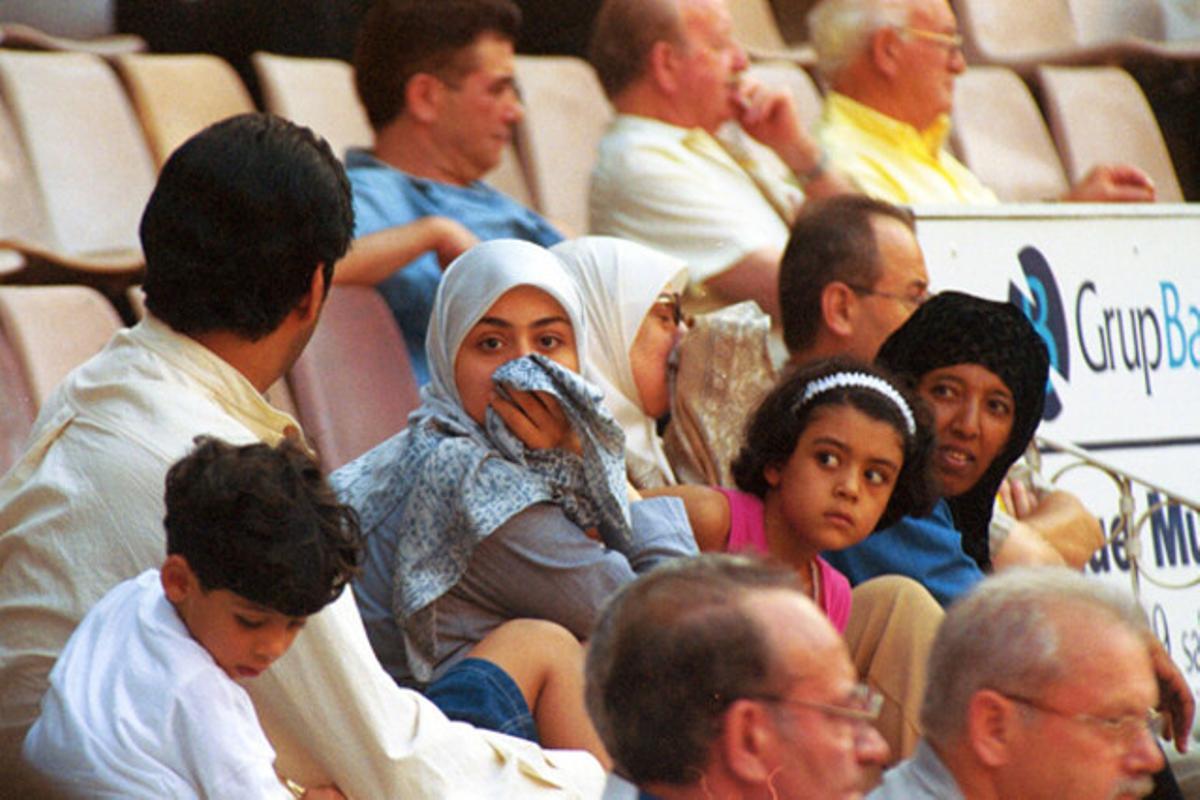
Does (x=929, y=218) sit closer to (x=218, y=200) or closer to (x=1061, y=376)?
(x=1061, y=376)

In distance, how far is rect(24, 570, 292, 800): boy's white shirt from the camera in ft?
6.37

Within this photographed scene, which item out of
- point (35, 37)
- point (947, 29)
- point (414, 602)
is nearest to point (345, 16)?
point (35, 37)

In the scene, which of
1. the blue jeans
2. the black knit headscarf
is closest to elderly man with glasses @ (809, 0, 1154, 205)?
the black knit headscarf

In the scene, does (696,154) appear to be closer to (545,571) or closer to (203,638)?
(545,571)

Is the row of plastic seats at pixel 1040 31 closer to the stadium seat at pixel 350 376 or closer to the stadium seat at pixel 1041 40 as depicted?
the stadium seat at pixel 1041 40

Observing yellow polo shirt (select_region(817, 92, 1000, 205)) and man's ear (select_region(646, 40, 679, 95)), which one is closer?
man's ear (select_region(646, 40, 679, 95))

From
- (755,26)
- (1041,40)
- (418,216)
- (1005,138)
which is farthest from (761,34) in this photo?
(418,216)

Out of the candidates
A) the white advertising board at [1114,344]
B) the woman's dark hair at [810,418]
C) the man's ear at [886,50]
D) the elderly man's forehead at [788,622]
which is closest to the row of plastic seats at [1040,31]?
the man's ear at [886,50]

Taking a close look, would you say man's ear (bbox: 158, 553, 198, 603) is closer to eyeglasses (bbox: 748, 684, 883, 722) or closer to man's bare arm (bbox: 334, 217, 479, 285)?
eyeglasses (bbox: 748, 684, 883, 722)

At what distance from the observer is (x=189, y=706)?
1.96 meters

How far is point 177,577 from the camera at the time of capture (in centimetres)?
203

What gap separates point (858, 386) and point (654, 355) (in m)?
0.48

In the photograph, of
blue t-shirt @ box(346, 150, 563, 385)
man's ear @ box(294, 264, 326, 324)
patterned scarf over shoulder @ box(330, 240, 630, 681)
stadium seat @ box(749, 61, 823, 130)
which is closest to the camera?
man's ear @ box(294, 264, 326, 324)

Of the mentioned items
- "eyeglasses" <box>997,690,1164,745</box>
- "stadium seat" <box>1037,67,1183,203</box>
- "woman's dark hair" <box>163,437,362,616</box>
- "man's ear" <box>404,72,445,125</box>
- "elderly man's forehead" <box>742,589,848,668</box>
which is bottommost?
"stadium seat" <box>1037,67,1183,203</box>
